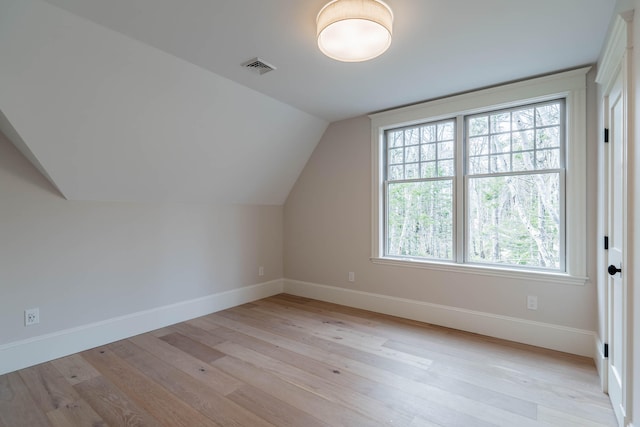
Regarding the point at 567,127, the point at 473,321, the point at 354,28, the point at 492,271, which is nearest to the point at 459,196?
the point at 492,271

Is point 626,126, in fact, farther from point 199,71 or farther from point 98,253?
point 98,253

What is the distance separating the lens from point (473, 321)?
3.14 meters

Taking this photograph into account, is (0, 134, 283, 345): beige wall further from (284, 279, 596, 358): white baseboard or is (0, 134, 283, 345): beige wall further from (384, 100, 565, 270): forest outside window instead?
(384, 100, 565, 270): forest outside window

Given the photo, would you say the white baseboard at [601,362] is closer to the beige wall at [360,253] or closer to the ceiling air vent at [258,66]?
the beige wall at [360,253]

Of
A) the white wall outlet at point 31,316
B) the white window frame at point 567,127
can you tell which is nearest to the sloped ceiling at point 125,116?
the white wall outlet at point 31,316

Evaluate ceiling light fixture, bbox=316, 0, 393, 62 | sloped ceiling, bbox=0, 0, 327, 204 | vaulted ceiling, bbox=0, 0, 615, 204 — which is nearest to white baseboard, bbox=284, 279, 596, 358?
sloped ceiling, bbox=0, 0, 327, 204

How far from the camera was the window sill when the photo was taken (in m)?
2.70

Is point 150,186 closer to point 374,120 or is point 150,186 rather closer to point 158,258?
point 158,258

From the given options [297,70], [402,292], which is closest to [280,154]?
[297,70]

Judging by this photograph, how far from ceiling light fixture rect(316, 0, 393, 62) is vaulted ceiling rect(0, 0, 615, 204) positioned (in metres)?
0.18

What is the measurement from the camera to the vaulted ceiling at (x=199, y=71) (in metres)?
1.91

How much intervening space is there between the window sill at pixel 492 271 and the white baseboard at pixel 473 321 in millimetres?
397

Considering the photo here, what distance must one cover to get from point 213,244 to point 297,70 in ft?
7.65

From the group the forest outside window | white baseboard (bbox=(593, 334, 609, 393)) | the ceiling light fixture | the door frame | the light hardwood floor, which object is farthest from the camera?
the forest outside window
